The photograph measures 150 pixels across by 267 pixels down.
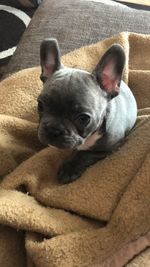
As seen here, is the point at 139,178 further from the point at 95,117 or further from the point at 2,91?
the point at 2,91

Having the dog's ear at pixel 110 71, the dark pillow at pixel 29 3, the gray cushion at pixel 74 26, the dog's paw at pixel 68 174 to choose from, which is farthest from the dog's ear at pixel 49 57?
the dark pillow at pixel 29 3

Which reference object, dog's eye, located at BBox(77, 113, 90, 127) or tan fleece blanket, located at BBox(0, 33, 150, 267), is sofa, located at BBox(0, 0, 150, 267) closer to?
tan fleece blanket, located at BBox(0, 33, 150, 267)

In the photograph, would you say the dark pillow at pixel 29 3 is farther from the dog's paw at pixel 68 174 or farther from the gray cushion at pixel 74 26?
the dog's paw at pixel 68 174

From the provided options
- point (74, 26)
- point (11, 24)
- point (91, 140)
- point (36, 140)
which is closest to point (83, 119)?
point (91, 140)

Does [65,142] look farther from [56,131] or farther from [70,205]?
[70,205]

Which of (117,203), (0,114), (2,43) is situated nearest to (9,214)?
(117,203)

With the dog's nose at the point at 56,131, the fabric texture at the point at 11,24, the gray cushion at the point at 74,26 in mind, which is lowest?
the fabric texture at the point at 11,24

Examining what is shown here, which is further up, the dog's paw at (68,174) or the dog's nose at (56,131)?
the dog's nose at (56,131)

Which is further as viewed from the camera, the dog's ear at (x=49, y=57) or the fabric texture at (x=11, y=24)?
the fabric texture at (x=11, y=24)
